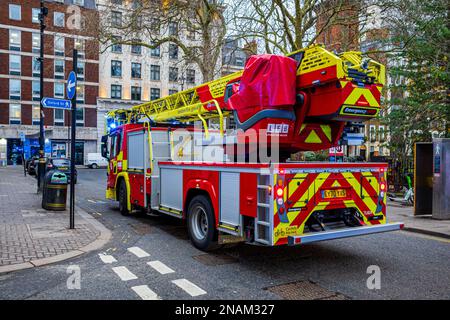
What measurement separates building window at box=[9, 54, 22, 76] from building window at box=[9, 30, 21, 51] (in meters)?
1.00

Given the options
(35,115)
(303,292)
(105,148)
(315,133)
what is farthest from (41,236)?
(35,115)

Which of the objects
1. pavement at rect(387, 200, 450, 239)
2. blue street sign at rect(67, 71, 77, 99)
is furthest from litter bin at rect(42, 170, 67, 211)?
pavement at rect(387, 200, 450, 239)

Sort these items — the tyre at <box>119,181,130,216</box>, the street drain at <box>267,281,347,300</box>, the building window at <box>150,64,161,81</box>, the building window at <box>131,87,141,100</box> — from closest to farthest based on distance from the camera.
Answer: the street drain at <box>267,281,347,300</box>
the tyre at <box>119,181,130,216</box>
the building window at <box>150,64,161,81</box>
the building window at <box>131,87,141,100</box>

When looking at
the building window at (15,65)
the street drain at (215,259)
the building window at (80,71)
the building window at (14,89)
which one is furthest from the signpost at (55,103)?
the building window at (15,65)

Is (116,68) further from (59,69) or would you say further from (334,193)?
(334,193)

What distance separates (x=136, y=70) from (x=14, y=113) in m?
16.1

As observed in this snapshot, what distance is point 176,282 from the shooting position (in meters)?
5.28

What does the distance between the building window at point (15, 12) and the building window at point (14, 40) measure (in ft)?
5.44

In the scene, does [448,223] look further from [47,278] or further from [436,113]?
[47,278]

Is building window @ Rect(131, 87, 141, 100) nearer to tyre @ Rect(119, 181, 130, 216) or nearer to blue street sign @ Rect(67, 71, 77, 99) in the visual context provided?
tyre @ Rect(119, 181, 130, 216)

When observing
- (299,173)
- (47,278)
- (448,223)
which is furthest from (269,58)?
(448,223)

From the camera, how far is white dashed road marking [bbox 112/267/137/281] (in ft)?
17.9

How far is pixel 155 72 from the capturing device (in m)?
54.1

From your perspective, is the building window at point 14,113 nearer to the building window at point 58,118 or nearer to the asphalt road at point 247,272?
the building window at point 58,118
